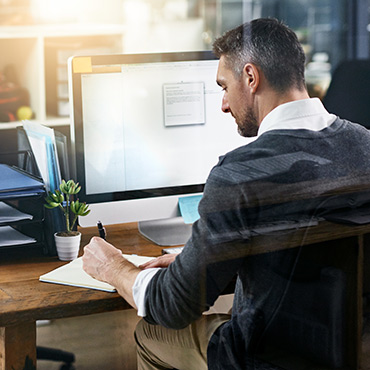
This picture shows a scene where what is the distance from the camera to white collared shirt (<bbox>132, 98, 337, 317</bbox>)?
97 centimetres

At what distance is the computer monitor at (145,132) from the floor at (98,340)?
208mm

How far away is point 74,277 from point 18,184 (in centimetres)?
24

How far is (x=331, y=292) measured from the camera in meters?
0.94

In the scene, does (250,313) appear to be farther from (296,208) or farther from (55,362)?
(55,362)

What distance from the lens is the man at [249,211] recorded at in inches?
35.6

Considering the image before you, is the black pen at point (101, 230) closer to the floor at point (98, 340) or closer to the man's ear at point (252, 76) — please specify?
the floor at point (98, 340)

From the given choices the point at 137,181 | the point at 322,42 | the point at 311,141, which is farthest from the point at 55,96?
the point at 311,141

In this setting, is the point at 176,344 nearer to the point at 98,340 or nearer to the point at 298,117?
the point at 98,340

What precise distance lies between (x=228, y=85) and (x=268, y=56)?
0.41ft

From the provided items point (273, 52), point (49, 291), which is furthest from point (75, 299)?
point (273, 52)

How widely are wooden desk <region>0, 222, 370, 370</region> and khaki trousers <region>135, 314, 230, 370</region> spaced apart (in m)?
0.13

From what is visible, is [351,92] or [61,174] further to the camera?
[351,92]

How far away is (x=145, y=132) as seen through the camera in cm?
138

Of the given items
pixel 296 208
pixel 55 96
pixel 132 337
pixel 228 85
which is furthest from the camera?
pixel 55 96
